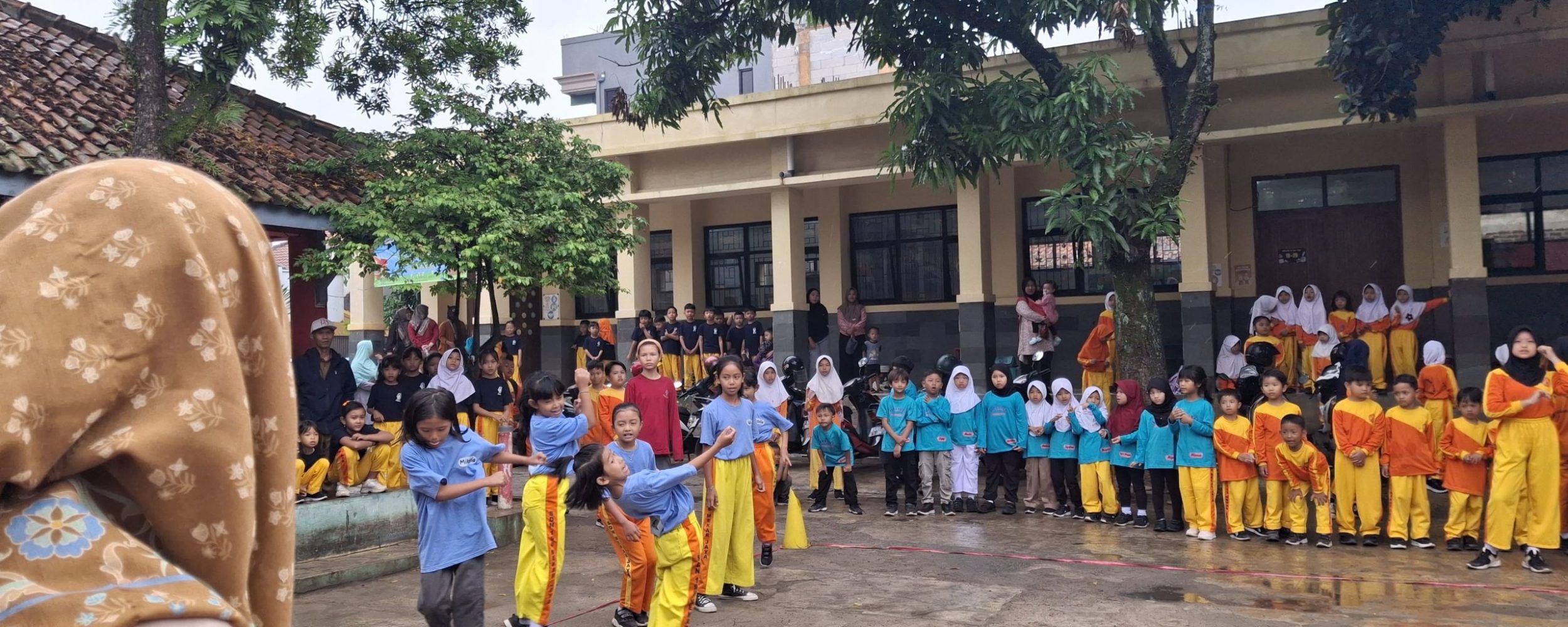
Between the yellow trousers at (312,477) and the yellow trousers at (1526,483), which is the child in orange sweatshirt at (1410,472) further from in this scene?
the yellow trousers at (312,477)

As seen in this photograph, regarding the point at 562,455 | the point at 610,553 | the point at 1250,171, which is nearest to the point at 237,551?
the point at 562,455

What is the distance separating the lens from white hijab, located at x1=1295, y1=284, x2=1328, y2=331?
46.7ft

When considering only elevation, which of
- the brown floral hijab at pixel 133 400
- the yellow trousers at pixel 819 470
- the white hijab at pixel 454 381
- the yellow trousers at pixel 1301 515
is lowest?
the yellow trousers at pixel 1301 515

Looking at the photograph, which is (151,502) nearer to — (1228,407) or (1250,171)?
(1228,407)

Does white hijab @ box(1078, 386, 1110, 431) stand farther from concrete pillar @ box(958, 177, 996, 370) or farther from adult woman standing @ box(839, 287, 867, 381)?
adult woman standing @ box(839, 287, 867, 381)

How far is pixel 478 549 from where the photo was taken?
5520mm

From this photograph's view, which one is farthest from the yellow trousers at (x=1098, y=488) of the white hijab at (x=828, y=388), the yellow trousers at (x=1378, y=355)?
the yellow trousers at (x=1378, y=355)

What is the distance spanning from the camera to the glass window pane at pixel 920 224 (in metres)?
18.2

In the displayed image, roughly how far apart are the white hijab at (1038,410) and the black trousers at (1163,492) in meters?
1.23

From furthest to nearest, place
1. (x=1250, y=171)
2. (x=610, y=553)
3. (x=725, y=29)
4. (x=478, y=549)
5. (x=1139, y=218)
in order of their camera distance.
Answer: (x=1250, y=171) → (x=725, y=29) → (x=1139, y=218) → (x=610, y=553) → (x=478, y=549)

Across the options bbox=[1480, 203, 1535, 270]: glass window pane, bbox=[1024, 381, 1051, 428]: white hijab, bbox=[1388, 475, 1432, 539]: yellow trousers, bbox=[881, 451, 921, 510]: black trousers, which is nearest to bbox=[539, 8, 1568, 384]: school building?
bbox=[1480, 203, 1535, 270]: glass window pane

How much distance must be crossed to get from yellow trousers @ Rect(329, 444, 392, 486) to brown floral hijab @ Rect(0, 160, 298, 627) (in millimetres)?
8851

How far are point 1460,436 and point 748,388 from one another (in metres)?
5.54

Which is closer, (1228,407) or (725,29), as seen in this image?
(1228,407)
